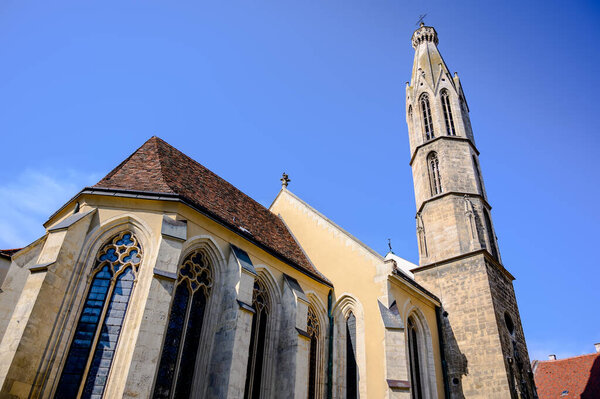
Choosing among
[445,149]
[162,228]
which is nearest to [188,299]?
[162,228]

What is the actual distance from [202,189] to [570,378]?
27808 millimetres

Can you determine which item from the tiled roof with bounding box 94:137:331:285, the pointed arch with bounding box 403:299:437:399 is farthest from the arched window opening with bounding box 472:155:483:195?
the tiled roof with bounding box 94:137:331:285

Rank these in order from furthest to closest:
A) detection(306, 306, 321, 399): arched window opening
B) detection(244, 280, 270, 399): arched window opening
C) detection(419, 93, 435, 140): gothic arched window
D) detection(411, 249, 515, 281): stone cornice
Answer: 1. detection(419, 93, 435, 140): gothic arched window
2. detection(411, 249, 515, 281): stone cornice
3. detection(306, 306, 321, 399): arched window opening
4. detection(244, 280, 270, 399): arched window opening

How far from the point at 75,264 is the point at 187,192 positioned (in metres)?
3.85

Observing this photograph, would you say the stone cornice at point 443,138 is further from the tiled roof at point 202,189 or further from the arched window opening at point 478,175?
the tiled roof at point 202,189

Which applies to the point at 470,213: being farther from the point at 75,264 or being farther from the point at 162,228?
the point at 75,264

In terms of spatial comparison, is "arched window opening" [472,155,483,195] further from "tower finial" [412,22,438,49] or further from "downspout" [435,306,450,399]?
"tower finial" [412,22,438,49]

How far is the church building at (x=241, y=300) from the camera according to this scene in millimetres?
9148

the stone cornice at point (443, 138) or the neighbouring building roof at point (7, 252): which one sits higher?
the stone cornice at point (443, 138)

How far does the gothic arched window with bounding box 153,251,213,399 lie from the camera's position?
9.80m

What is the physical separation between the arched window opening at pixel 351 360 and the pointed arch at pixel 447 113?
12.2m

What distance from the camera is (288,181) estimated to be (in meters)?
20.5

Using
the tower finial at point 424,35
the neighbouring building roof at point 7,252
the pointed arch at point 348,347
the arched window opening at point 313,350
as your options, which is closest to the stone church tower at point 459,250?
the tower finial at point 424,35

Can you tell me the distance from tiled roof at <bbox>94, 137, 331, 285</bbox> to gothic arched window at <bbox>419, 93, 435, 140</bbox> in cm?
996
